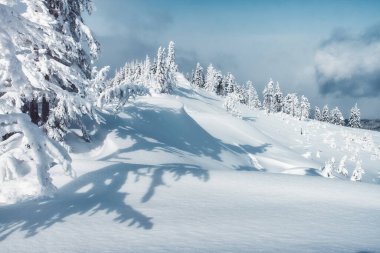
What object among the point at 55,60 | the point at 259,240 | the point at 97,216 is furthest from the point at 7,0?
the point at 259,240

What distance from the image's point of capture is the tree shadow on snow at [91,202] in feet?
26.1

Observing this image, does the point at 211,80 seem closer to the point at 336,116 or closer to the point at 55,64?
the point at 336,116

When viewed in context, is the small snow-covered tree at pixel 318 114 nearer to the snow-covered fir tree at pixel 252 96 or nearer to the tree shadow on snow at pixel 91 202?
the snow-covered fir tree at pixel 252 96

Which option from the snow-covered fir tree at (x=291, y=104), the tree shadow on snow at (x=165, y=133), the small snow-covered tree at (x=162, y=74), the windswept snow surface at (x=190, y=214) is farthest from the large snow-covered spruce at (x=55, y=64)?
the snow-covered fir tree at (x=291, y=104)

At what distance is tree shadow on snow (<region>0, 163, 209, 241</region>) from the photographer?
7969mm

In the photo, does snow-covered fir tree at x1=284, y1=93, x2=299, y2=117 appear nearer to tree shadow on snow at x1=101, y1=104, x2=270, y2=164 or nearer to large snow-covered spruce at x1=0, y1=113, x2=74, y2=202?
tree shadow on snow at x1=101, y1=104, x2=270, y2=164

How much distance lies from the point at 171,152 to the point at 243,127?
2667 centimetres

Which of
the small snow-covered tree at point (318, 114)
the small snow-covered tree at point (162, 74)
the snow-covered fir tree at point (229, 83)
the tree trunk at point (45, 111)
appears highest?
the snow-covered fir tree at point (229, 83)

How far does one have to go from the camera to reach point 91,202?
9.36 m

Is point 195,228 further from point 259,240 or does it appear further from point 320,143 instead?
point 320,143

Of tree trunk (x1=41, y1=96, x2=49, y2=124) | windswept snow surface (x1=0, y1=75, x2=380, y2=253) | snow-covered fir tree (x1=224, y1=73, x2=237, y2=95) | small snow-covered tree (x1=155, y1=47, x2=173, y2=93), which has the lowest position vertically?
windswept snow surface (x1=0, y1=75, x2=380, y2=253)

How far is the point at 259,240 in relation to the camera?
720 centimetres

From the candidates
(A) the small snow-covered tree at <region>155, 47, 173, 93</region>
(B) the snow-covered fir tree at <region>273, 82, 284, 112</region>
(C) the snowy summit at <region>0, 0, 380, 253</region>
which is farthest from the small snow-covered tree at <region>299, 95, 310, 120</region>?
(C) the snowy summit at <region>0, 0, 380, 253</region>

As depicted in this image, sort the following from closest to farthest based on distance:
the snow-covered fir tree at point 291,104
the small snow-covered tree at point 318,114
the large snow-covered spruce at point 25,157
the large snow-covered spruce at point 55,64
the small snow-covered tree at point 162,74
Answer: the large snow-covered spruce at point 25,157 < the large snow-covered spruce at point 55,64 < the small snow-covered tree at point 162,74 < the snow-covered fir tree at point 291,104 < the small snow-covered tree at point 318,114
